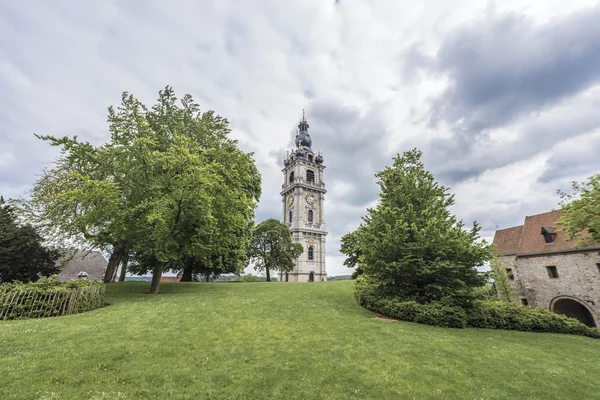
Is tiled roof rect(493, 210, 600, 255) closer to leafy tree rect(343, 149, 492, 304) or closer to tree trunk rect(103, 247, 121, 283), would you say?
leafy tree rect(343, 149, 492, 304)

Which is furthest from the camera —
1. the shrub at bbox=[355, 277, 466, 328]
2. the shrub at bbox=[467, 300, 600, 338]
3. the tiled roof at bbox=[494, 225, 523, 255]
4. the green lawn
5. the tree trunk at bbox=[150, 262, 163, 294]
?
the tiled roof at bbox=[494, 225, 523, 255]

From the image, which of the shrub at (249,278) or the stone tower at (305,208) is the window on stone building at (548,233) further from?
the stone tower at (305,208)

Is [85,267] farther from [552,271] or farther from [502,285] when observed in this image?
[552,271]

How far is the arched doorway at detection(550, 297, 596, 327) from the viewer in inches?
1091

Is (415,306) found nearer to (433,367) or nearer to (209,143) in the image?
(433,367)


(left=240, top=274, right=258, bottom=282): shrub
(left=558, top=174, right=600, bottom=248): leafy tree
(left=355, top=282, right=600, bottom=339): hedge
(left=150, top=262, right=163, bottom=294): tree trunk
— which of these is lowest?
(left=355, top=282, right=600, bottom=339): hedge

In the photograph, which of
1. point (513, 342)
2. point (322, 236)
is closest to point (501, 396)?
point (513, 342)

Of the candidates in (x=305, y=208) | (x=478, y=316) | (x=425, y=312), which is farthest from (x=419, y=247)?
(x=305, y=208)

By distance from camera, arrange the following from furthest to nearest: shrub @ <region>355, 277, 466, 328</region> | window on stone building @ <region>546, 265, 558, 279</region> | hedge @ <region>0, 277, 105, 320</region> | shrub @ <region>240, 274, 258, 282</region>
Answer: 1. shrub @ <region>240, 274, 258, 282</region>
2. window on stone building @ <region>546, 265, 558, 279</region>
3. shrub @ <region>355, 277, 466, 328</region>
4. hedge @ <region>0, 277, 105, 320</region>

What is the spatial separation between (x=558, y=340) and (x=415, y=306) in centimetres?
713

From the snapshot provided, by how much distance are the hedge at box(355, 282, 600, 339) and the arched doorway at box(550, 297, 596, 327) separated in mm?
14090

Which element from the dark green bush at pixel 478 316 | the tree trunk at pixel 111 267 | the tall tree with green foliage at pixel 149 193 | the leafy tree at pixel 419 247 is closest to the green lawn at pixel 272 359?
the dark green bush at pixel 478 316

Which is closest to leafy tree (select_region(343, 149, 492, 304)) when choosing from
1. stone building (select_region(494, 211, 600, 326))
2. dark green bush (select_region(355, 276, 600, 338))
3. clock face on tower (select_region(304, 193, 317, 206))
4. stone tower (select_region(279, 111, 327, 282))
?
dark green bush (select_region(355, 276, 600, 338))

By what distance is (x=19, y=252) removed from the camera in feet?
69.3
